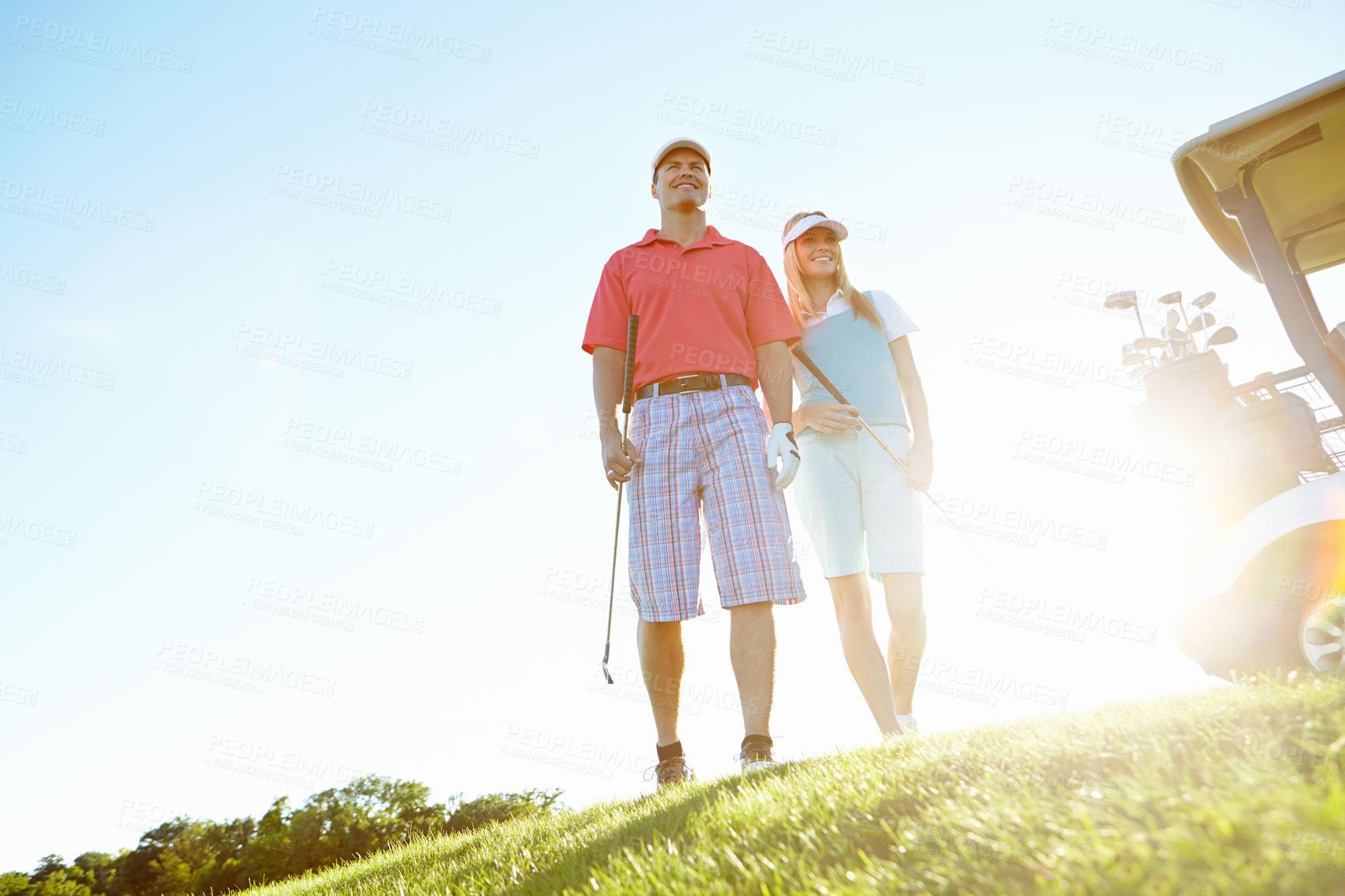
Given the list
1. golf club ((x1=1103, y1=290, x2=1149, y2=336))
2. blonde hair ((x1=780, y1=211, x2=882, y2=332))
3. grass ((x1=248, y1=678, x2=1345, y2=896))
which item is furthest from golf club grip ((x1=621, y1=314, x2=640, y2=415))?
golf club ((x1=1103, y1=290, x2=1149, y2=336))

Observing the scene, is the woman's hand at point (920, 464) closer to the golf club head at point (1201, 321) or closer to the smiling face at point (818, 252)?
the smiling face at point (818, 252)

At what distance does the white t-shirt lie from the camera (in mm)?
→ 5293

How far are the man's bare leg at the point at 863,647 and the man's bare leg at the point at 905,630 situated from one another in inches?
6.5

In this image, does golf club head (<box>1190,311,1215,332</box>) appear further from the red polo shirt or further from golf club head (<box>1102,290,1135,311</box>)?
the red polo shirt

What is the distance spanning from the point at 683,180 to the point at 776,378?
1353mm

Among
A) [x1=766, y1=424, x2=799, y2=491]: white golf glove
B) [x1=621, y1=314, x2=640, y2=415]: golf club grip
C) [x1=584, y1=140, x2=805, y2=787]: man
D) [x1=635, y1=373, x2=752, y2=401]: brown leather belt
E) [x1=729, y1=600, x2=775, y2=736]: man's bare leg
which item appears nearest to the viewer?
[x1=729, y1=600, x2=775, y2=736]: man's bare leg

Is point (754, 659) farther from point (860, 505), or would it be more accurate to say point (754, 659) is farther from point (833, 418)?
point (833, 418)

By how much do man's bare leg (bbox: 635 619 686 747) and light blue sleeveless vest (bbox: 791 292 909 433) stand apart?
1616 mm

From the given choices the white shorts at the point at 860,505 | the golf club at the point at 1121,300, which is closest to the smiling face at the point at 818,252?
the white shorts at the point at 860,505

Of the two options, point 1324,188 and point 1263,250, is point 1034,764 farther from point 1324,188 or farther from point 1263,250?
point 1324,188

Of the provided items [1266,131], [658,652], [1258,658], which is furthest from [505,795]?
[1266,131]

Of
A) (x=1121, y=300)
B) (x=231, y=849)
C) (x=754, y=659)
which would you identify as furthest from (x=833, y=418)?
(x=231, y=849)

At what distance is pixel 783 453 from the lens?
14.2ft

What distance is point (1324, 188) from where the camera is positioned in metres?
3.71
